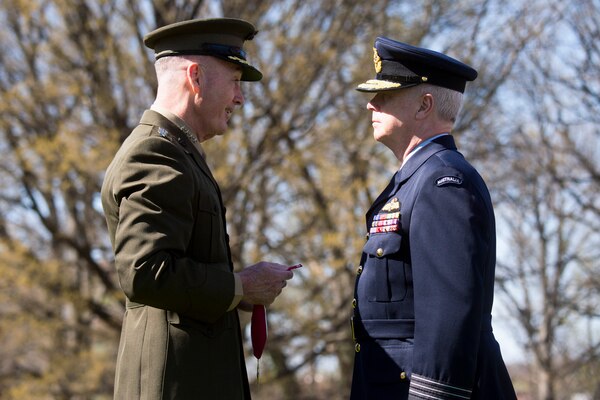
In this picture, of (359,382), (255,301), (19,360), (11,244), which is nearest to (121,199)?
(255,301)

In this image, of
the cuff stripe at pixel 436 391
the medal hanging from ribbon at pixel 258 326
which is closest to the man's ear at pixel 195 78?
the medal hanging from ribbon at pixel 258 326

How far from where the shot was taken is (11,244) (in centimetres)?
1073

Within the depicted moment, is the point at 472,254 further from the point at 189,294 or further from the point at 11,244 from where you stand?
the point at 11,244

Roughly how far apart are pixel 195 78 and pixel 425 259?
998mm

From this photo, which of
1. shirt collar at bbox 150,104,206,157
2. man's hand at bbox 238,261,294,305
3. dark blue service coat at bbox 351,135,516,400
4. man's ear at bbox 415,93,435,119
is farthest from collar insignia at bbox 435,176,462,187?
shirt collar at bbox 150,104,206,157

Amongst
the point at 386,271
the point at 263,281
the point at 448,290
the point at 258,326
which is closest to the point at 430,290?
the point at 448,290

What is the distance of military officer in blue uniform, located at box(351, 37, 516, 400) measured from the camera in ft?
8.72

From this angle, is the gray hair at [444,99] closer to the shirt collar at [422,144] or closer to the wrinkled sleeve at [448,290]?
the shirt collar at [422,144]

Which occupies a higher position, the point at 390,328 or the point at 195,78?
the point at 195,78

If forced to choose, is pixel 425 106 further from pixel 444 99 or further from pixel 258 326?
pixel 258 326

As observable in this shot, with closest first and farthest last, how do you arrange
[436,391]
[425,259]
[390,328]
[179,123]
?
[436,391] < [425,259] < [390,328] < [179,123]

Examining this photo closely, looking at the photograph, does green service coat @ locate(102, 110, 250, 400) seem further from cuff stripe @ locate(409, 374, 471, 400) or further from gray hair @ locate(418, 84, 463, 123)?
gray hair @ locate(418, 84, 463, 123)

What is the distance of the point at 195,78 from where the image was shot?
303cm

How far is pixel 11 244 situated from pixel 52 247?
4.84 ft
